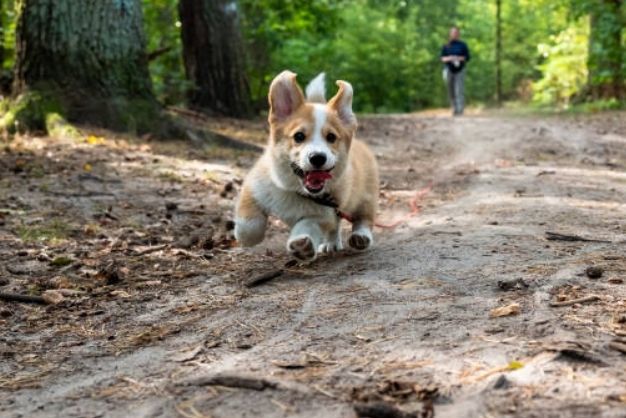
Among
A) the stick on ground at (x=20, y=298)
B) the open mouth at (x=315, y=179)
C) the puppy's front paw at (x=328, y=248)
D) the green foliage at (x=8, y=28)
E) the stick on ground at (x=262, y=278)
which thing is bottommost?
the puppy's front paw at (x=328, y=248)

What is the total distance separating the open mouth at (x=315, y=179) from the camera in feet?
15.7

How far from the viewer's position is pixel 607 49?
797 inches

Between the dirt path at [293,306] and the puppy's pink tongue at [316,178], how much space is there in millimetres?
518

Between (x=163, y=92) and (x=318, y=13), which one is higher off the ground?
(x=318, y=13)

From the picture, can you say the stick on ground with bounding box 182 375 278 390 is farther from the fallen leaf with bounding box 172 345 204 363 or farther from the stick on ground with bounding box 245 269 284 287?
the stick on ground with bounding box 245 269 284 287

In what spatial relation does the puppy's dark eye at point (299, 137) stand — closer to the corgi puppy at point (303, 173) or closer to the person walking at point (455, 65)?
the corgi puppy at point (303, 173)

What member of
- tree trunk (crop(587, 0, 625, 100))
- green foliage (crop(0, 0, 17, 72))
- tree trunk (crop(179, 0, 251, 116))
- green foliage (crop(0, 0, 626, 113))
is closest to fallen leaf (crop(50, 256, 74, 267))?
green foliage (crop(0, 0, 626, 113))

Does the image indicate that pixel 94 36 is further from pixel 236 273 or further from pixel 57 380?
pixel 57 380

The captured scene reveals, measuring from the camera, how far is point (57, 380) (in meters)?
3.05

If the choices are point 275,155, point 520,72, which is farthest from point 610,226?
point 520,72

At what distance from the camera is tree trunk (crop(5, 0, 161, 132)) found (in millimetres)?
8555

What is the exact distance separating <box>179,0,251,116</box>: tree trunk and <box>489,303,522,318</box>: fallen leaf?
1060 centimetres

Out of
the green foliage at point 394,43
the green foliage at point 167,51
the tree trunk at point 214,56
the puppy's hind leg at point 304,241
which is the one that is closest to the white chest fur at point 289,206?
the puppy's hind leg at point 304,241

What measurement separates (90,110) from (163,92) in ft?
18.3
